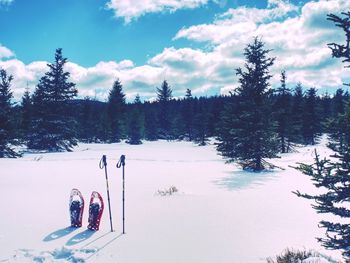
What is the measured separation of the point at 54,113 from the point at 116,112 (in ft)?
95.5

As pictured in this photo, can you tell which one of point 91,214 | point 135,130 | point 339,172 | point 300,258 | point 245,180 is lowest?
point 300,258

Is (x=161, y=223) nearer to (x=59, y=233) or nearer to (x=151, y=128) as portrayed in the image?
(x=59, y=233)

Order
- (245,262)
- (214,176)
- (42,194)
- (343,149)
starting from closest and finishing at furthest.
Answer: (343,149)
(245,262)
(42,194)
(214,176)

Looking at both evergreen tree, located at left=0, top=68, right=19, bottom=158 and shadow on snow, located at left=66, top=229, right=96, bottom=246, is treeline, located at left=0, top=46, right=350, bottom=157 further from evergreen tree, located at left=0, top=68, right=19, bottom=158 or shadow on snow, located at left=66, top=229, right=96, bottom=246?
shadow on snow, located at left=66, top=229, right=96, bottom=246

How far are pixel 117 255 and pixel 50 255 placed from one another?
1319 mm

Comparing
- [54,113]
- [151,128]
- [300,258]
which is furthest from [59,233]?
[151,128]

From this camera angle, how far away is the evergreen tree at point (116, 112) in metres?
59.5

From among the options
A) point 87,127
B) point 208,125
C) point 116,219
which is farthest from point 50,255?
point 87,127

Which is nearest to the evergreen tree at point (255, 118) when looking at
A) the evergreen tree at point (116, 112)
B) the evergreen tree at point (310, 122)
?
the evergreen tree at point (310, 122)

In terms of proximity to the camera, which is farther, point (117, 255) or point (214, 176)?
point (214, 176)

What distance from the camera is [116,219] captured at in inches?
363

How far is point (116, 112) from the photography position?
65.3 meters

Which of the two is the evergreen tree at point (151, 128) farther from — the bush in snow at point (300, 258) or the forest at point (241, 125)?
the bush in snow at point (300, 258)

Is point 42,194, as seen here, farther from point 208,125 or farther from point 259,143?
point 208,125
